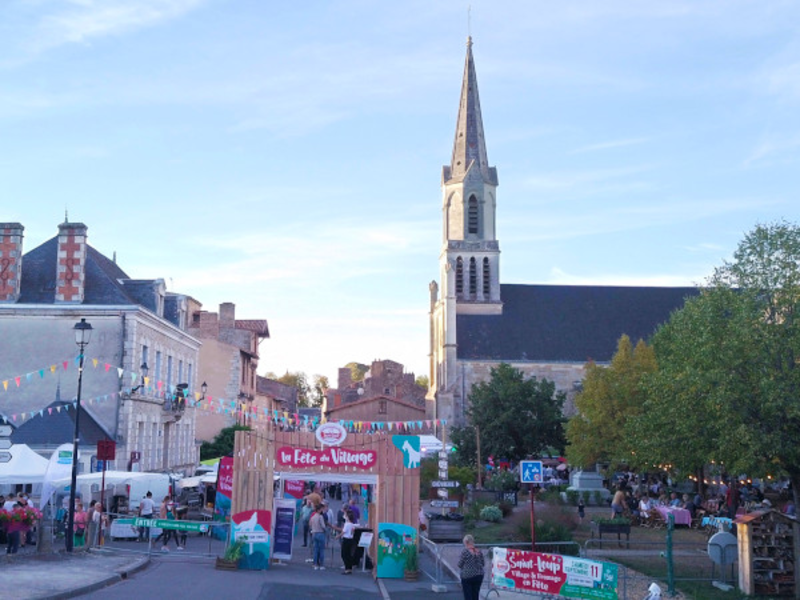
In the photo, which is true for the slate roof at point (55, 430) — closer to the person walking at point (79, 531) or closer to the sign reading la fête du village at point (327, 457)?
the person walking at point (79, 531)

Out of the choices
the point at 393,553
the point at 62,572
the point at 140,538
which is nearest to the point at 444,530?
the point at 393,553

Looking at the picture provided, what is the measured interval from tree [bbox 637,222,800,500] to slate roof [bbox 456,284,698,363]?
4053 centimetres

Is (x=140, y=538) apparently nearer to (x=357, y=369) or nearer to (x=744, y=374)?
(x=744, y=374)

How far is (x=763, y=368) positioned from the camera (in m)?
22.3

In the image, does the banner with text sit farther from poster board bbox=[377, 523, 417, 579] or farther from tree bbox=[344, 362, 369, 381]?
tree bbox=[344, 362, 369, 381]

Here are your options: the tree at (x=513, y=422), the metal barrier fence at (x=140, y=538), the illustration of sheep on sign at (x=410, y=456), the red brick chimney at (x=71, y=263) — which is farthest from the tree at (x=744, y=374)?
the tree at (x=513, y=422)

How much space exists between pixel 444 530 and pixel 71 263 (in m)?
15.9

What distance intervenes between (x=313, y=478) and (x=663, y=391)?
468 inches

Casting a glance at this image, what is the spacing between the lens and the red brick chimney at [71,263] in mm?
29953

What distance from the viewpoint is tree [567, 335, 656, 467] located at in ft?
122

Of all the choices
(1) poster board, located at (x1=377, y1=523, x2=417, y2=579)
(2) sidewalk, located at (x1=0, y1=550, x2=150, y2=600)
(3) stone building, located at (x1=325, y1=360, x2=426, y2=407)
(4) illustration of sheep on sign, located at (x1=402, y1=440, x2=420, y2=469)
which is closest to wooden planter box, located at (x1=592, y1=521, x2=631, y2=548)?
(4) illustration of sheep on sign, located at (x1=402, y1=440, x2=420, y2=469)

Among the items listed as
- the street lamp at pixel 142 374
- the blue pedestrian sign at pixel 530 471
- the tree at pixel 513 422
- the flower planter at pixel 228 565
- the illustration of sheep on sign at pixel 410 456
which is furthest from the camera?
the tree at pixel 513 422

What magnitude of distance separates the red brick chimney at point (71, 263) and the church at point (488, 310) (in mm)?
37862

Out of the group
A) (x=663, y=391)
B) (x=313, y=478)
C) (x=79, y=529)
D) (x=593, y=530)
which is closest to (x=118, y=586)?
(x=313, y=478)
